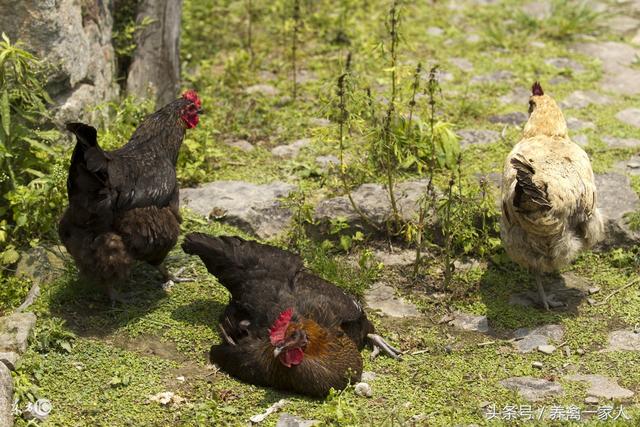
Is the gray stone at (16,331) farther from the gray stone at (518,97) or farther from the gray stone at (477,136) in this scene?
the gray stone at (518,97)

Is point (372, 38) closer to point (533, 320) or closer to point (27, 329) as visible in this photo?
point (533, 320)

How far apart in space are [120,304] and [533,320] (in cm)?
329

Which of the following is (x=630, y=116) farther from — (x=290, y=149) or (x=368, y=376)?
(x=368, y=376)

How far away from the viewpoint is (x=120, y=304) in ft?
21.7

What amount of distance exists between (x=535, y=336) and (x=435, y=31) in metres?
6.26

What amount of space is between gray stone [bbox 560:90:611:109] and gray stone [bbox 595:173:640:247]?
1872 mm

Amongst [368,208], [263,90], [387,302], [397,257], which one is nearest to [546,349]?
[387,302]

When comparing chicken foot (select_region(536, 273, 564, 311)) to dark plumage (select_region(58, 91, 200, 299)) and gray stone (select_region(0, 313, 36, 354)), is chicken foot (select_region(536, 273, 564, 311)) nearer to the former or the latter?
dark plumage (select_region(58, 91, 200, 299))

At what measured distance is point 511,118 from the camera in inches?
369

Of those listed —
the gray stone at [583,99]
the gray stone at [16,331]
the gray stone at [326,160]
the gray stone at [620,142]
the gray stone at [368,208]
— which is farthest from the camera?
the gray stone at [583,99]

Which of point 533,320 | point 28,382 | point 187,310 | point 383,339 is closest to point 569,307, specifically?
point 533,320

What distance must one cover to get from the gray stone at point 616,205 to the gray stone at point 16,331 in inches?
190

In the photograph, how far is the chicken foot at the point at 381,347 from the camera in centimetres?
611

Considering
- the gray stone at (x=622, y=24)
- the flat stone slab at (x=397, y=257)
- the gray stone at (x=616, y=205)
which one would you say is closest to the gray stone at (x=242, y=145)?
the flat stone slab at (x=397, y=257)
